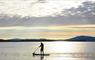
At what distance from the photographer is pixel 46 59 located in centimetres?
5038

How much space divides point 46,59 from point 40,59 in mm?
1099

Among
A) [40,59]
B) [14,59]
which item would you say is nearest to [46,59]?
[40,59]

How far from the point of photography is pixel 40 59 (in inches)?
2010

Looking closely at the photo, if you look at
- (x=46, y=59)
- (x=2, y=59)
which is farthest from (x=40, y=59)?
(x=2, y=59)

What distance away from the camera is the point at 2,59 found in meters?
50.7

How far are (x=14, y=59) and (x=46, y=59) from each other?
4.77 meters

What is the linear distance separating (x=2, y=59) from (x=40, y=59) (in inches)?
212

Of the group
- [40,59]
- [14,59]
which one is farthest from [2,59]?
[40,59]

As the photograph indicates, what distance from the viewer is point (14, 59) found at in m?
51.6

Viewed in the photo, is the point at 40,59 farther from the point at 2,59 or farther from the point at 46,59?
the point at 2,59

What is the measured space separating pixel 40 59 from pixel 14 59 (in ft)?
12.4

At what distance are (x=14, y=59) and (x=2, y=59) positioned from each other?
1.84 m

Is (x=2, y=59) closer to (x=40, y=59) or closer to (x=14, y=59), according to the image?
(x=14, y=59)
